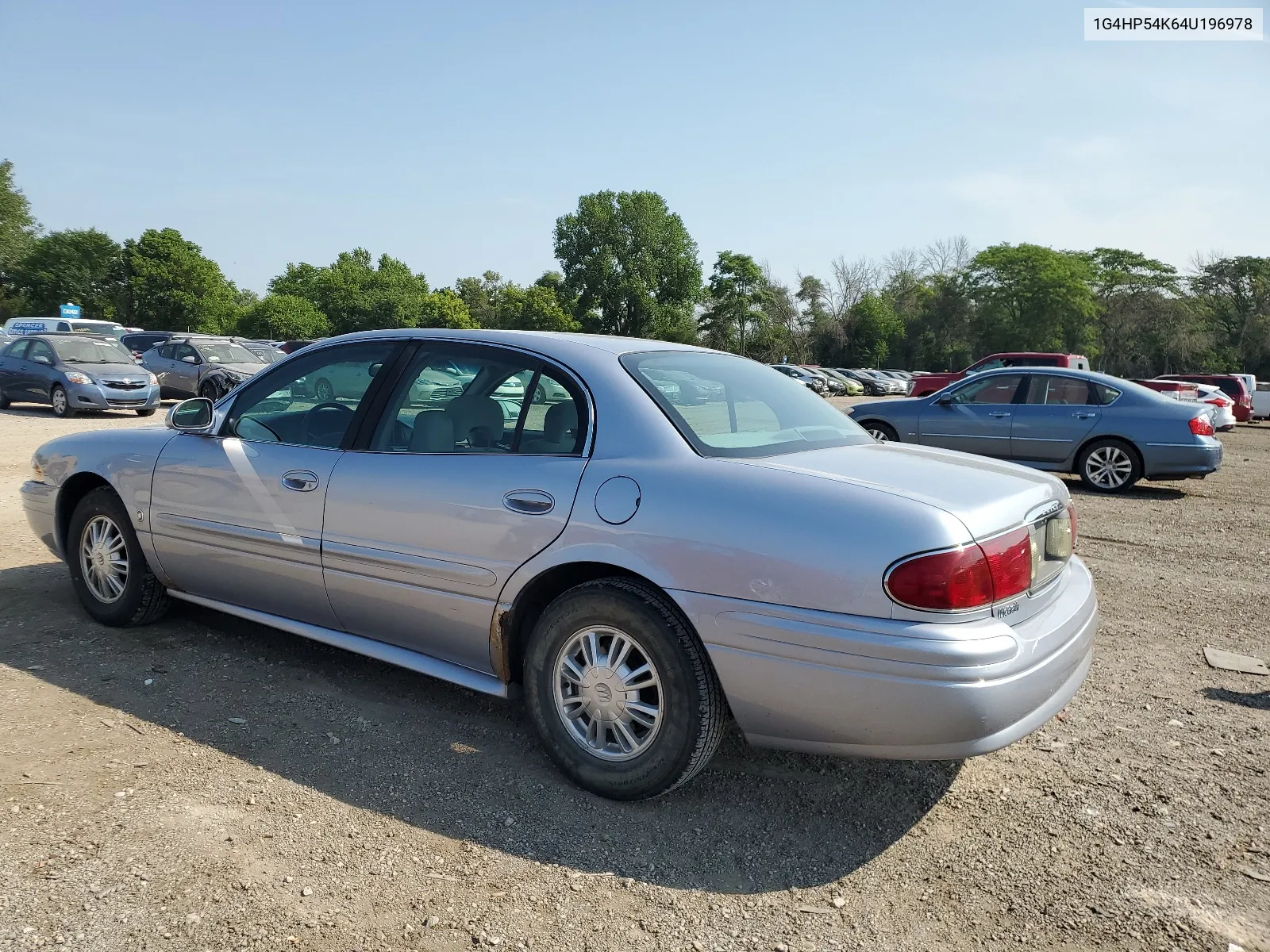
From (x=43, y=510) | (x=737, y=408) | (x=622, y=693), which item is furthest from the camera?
(x=43, y=510)

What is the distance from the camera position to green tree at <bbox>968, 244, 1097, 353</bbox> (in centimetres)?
7338

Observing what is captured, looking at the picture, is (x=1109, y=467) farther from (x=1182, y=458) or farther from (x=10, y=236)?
(x=10, y=236)

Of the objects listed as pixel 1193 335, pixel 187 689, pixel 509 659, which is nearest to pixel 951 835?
pixel 509 659

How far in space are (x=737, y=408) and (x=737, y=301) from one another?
77.8 m

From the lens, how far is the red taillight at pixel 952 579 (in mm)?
2658

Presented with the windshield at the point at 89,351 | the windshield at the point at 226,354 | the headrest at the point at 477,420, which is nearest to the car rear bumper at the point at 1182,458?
the headrest at the point at 477,420

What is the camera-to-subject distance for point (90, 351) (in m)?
17.8

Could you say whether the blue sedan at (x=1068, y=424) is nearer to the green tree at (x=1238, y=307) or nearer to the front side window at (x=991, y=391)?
the front side window at (x=991, y=391)

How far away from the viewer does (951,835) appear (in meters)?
3.04

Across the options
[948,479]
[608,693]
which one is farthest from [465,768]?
[948,479]

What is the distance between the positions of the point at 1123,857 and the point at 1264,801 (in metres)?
0.80

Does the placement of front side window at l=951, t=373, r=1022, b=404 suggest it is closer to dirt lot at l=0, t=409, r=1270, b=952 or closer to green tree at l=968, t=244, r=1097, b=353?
dirt lot at l=0, t=409, r=1270, b=952

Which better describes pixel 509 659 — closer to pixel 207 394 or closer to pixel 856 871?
pixel 856 871

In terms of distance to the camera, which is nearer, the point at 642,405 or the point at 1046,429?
the point at 642,405
